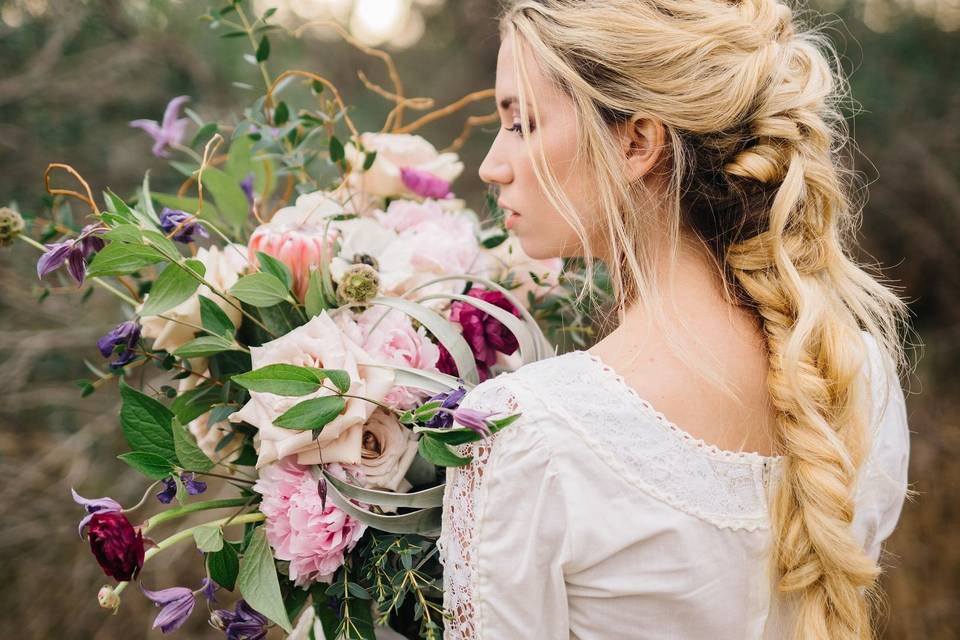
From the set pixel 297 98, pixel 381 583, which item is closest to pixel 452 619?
pixel 381 583

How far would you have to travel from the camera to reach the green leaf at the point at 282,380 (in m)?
0.86

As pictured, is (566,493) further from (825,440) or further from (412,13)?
(412,13)

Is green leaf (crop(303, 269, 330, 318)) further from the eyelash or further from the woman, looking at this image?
the eyelash

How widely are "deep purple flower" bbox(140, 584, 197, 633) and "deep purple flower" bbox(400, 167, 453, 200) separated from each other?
2.60 feet

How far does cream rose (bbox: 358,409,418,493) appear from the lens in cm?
99

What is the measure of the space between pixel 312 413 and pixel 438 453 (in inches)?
6.2

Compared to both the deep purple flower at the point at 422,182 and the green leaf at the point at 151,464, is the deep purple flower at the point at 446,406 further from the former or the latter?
the deep purple flower at the point at 422,182

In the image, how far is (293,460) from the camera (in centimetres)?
101

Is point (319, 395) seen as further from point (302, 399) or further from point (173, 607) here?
point (173, 607)

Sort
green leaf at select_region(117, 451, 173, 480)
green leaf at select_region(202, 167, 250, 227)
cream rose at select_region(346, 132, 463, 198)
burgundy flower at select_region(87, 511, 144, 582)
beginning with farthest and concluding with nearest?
1. cream rose at select_region(346, 132, 463, 198)
2. green leaf at select_region(202, 167, 250, 227)
3. green leaf at select_region(117, 451, 173, 480)
4. burgundy flower at select_region(87, 511, 144, 582)

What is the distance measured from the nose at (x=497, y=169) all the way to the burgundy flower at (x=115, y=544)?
0.68 metres

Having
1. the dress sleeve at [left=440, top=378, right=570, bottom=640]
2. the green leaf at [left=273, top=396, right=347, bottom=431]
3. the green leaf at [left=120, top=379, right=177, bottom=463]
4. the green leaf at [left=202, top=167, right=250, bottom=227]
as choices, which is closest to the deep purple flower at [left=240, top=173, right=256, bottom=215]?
the green leaf at [left=202, top=167, right=250, bottom=227]

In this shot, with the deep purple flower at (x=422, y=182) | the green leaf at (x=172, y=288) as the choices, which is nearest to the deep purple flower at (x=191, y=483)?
the green leaf at (x=172, y=288)

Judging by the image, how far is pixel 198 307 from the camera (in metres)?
1.08
